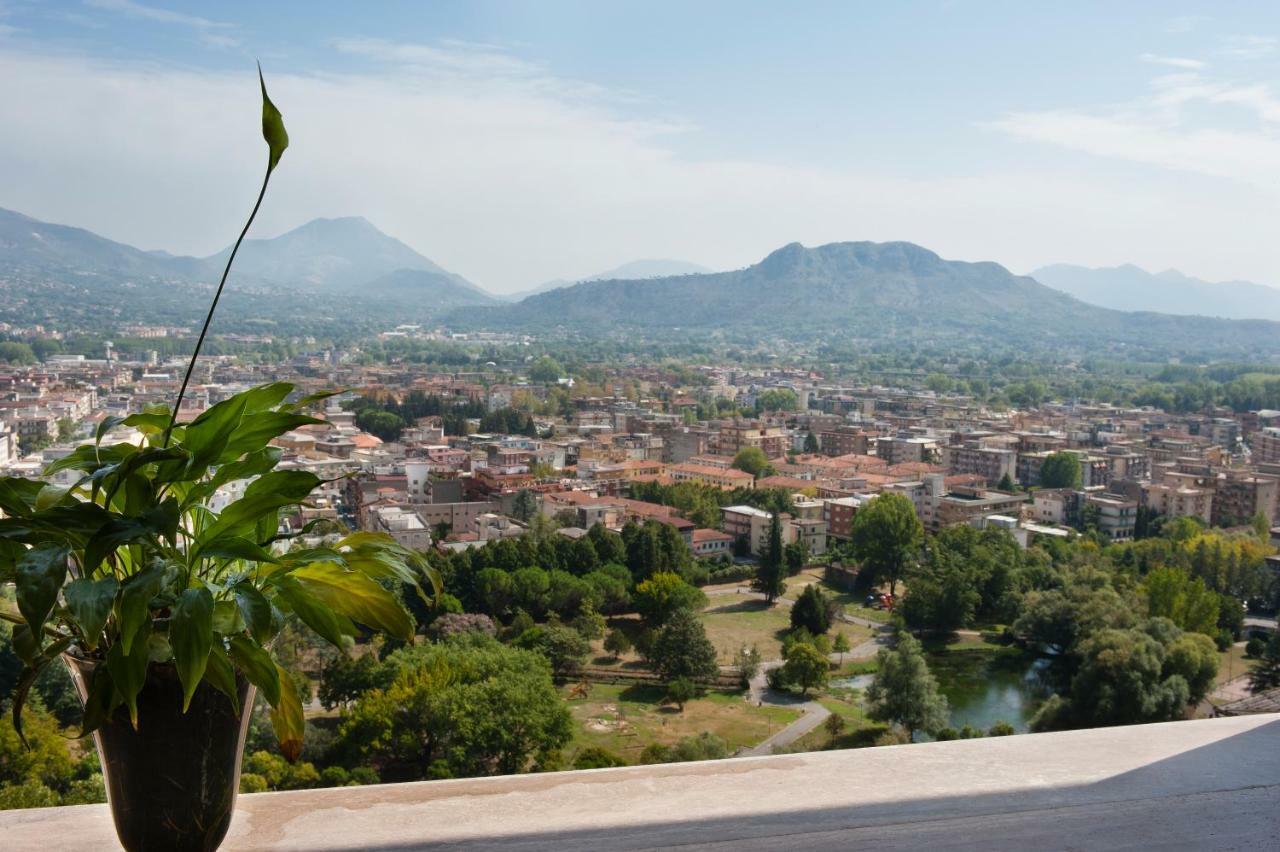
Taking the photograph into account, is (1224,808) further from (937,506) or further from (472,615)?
(937,506)

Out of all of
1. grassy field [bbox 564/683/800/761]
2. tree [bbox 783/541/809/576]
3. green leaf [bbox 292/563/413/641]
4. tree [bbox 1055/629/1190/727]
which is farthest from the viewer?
tree [bbox 783/541/809/576]

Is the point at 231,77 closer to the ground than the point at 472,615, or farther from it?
farther from it

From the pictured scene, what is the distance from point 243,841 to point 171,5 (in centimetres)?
316

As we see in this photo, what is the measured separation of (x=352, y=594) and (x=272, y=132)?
0.24 meters

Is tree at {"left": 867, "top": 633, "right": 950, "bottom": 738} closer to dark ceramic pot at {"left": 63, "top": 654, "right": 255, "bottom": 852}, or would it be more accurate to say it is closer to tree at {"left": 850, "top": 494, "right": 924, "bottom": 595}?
tree at {"left": 850, "top": 494, "right": 924, "bottom": 595}

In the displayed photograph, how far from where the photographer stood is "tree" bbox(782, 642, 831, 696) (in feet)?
21.7

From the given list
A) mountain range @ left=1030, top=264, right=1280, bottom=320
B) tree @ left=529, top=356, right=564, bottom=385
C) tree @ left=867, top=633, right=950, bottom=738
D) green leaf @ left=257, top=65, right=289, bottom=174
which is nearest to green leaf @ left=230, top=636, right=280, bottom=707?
green leaf @ left=257, top=65, right=289, bottom=174

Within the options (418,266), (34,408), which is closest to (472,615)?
(34,408)

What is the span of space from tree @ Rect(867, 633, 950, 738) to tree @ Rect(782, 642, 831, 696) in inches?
25.7

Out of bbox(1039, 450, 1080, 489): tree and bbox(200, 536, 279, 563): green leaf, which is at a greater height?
bbox(200, 536, 279, 563): green leaf

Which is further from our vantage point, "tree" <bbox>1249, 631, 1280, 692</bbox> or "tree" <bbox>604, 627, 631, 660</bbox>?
"tree" <bbox>604, 627, 631, 660</bbox>

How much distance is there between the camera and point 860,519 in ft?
34.0

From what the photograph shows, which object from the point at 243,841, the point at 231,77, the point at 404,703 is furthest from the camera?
the point at 404,703

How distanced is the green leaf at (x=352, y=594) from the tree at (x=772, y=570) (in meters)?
→ 8.41
